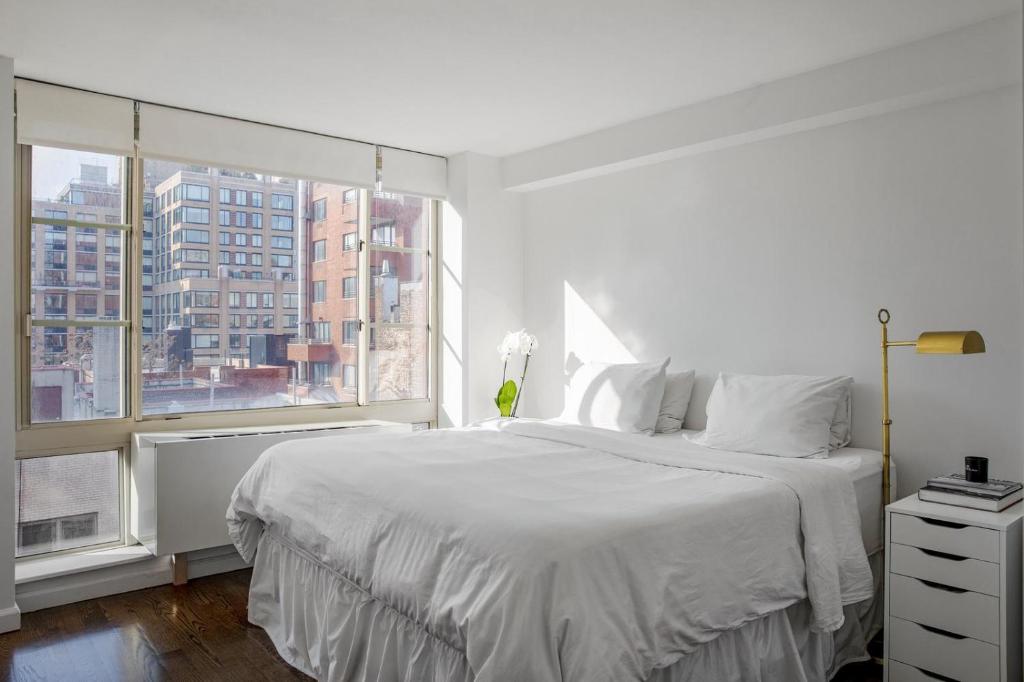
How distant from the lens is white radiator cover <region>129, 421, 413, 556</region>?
139 inches

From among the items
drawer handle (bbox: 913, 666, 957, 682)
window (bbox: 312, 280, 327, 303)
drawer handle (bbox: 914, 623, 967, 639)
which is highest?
window (bbox: 312, 280, 327, 303)

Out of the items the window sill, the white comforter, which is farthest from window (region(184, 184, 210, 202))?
the window sill

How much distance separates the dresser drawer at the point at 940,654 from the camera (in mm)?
2314

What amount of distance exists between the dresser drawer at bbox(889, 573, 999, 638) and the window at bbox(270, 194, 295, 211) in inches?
146

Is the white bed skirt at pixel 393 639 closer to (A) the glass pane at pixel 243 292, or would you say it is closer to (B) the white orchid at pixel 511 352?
(A) the glass pane at pixel 243 292

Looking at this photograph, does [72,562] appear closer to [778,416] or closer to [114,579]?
[114,579]

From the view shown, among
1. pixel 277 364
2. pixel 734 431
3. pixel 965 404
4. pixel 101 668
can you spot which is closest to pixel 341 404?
pixel 277 364

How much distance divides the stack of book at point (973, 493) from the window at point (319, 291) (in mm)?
3429

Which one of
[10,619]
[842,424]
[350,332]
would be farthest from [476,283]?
[10,619]

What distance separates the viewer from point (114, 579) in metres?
3.55

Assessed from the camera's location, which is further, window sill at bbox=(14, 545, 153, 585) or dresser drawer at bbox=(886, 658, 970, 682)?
window sill at bbox=(14, 545, 153, 585)

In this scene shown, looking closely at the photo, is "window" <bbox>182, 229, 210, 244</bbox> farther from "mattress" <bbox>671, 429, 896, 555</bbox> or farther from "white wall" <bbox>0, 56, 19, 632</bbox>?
"mattress" <bbox>671, 429, 896, 555</bbox>

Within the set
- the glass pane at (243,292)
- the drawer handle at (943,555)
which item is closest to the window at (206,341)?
the glass pane at (243,292)

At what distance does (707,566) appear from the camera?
6.63ft
